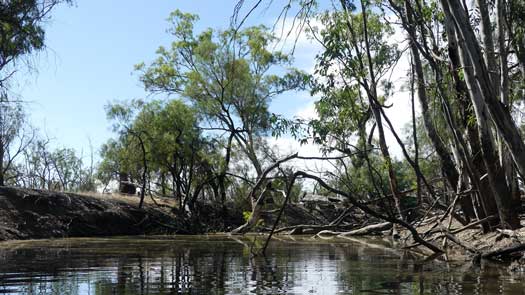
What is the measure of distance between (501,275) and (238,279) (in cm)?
331

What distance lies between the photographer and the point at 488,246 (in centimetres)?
1043

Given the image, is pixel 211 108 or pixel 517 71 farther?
pixel 211 108

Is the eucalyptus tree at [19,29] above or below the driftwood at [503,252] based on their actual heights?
above

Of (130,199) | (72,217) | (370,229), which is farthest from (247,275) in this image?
(130,199)

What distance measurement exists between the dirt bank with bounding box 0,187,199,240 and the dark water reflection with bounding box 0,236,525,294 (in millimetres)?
9646

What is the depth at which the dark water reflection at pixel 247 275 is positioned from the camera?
6.53 m

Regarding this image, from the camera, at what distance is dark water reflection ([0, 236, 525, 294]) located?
653 cm

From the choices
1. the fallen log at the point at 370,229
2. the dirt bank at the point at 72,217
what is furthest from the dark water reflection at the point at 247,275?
the dirt bank at the point at 72,217

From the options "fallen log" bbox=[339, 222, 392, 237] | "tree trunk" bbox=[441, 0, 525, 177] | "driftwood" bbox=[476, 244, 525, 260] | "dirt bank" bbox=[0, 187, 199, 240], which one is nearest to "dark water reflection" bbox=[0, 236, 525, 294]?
"driftwood" bbox=[476, 244, 525, 260]

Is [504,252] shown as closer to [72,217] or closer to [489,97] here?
[489,97]

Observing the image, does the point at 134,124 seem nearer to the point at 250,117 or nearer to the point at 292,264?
the point at 250,117

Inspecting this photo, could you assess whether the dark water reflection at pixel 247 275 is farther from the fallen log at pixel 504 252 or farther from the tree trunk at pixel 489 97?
the tree trunk at pixel 489 97

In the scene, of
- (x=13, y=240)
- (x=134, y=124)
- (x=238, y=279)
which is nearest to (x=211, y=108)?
(x=134, y=124)

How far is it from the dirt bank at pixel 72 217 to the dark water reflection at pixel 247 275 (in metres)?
9.65
